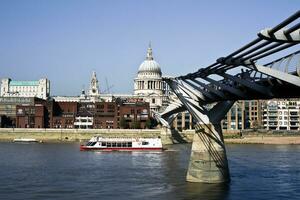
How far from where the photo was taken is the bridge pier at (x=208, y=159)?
39.3 m

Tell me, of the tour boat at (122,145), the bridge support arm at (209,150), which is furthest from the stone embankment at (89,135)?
the bridge support arm at (209,150)

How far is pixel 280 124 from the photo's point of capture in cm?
15075

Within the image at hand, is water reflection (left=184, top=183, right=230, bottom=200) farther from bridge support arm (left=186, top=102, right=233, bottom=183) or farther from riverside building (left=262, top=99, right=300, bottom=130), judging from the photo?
riverside building (left=262, top=99, right=300, bottom=130)

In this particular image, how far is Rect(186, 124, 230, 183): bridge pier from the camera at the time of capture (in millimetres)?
39281

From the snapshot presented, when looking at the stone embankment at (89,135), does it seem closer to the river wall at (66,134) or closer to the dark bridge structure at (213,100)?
the river wall at (66,134)

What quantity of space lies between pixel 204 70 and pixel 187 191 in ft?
27.6

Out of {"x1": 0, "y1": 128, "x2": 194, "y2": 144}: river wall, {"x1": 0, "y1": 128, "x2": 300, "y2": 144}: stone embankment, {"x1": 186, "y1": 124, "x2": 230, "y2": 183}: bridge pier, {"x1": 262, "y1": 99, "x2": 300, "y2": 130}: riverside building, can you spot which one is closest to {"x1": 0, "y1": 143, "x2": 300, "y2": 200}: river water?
{"x1": 186, "y1": 124, "x2": 230, "y2": 183}: bridge pier

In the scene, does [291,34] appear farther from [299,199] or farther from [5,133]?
[5,133]

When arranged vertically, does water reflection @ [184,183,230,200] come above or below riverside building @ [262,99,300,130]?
below

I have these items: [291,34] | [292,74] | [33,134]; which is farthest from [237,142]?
[291,34]

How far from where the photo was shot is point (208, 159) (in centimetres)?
3941

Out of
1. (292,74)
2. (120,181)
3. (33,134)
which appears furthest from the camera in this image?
(33,134)

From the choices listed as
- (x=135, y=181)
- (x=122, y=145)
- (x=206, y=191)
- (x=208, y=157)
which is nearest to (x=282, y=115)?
(x=122, y=145)

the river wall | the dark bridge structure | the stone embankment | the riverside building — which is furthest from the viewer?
the riverside building
